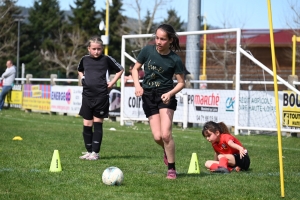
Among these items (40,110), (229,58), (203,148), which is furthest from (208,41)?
(203,148)

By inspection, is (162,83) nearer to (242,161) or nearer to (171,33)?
(171,33)

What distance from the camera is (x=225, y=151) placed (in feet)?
31.4

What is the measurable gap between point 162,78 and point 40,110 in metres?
19.3

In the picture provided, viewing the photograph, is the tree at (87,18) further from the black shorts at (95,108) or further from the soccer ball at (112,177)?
the soccer ball at (112,177)

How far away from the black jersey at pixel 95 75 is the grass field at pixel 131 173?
104 cm

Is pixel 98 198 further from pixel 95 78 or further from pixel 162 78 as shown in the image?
pixel 95 78

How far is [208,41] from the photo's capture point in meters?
50.7

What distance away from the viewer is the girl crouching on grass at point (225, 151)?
30.5 ft

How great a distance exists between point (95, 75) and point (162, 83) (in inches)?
101

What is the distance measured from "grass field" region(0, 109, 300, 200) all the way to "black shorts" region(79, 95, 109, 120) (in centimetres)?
69

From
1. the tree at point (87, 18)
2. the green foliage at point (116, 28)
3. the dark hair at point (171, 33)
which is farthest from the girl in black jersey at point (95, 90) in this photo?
the tree at point (87, 18)

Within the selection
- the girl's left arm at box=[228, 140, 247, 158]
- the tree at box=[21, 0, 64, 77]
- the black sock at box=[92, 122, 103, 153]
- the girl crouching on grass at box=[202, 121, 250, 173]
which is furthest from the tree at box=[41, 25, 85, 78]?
the girl's left arm at box=[228, 140, 247, 158]

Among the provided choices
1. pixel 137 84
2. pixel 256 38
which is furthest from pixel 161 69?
pixel 256 38

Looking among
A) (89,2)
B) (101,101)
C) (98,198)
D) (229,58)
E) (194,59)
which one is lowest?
(98,198)
